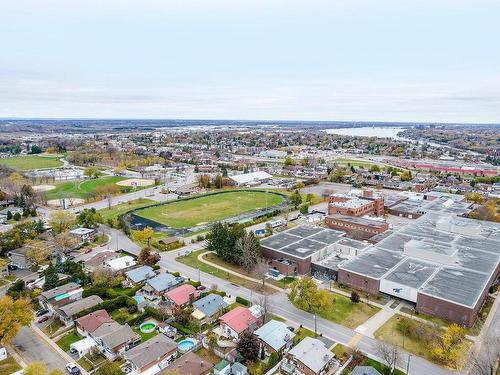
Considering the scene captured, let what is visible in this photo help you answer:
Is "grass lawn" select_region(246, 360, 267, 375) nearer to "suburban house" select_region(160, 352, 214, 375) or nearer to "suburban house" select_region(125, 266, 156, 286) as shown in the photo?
"suburban house" select_region(160, 352, 214, 375)

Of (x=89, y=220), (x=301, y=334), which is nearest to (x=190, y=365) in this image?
(x=301, y=334)

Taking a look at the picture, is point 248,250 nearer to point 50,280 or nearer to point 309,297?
point 309,297

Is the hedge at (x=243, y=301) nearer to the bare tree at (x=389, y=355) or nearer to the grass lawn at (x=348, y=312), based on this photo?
the grass lawn at (x=348, y=312)

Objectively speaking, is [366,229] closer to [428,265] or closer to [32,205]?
[428,265]

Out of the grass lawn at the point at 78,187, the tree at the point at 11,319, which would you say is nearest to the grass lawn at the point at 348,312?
the tree at the point at 11,319

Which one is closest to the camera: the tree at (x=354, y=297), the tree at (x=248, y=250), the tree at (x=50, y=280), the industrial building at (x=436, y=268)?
the industrial building at (x=436, y=268)

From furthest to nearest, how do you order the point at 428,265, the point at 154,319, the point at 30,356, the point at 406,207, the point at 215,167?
1. the point at 215,167
2. the point at 406,207
3. the point at 428,265
4. the point at 154,319
5. the point at 30,356

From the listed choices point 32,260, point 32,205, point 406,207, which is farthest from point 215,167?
point 32,260
